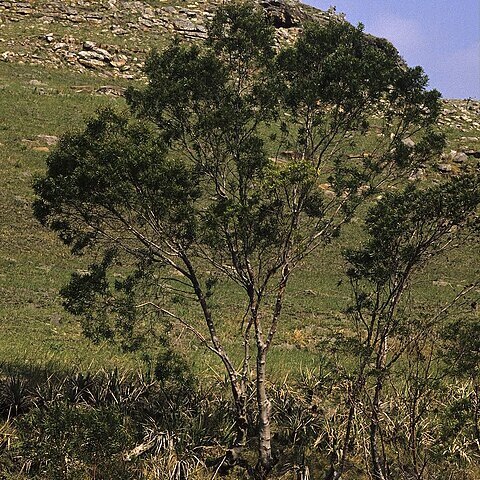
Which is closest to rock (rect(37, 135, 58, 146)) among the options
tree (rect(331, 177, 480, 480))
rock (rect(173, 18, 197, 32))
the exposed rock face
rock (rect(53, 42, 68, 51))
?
the exposed rock face

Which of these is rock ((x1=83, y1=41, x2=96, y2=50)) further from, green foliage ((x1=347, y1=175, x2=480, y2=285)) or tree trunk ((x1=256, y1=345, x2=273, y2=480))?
green foliage ((x1=347, y1=175, x2=480, y2=285))

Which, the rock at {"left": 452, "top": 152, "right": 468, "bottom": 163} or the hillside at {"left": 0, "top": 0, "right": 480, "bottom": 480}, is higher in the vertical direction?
the rock at {"left": 452, "top": 152, "right": 468, "bottom": 163}

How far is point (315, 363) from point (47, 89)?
33.1 m

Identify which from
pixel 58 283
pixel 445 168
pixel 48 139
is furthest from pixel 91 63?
pixel 58 283

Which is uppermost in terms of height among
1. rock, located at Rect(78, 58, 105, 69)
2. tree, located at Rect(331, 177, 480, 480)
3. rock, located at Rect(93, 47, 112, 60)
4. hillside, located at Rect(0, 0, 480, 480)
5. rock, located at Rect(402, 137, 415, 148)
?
rock, located at Rect(93, 47, 112, 60)

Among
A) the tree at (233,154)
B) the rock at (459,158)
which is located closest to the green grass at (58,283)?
the tree at (233,154)

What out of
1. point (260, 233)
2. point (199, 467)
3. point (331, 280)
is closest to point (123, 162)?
point (260, 233)

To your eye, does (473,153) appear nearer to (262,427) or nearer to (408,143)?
(408,143)

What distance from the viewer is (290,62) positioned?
37.4ft

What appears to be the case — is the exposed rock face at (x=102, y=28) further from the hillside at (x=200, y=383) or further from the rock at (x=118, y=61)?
the hillside at (x=200, y=383)

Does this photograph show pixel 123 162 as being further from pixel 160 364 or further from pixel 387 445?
pixel 387 445

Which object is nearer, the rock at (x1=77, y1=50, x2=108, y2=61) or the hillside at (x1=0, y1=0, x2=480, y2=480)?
the hillside at (x1=0, y1=0, x2=480, y2=480)

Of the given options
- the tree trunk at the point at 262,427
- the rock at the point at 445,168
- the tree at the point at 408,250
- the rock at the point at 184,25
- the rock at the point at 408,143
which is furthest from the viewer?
the rock at the point at 184,25

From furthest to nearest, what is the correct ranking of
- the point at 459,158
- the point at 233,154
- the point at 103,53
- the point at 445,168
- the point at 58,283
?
the point at 103,53, the point at 459,158, the point at 445,168, the point at 58,283, the point at 233,154
